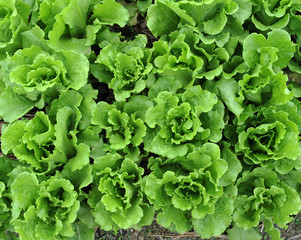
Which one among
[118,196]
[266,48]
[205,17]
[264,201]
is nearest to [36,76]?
[118,196]

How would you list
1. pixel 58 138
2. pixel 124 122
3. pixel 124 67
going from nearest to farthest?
pixel 58 138, pixel 124 122, pixel 124 67

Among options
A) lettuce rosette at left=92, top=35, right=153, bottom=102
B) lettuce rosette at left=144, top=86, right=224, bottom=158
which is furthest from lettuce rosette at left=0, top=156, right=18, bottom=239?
lettuce rosette at left=144, top=86, right=224, bottom=158

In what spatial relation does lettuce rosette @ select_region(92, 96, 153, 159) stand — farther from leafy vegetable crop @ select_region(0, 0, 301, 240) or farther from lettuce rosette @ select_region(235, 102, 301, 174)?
lettuce rosette @ select_region(235, 102, 301, 174)

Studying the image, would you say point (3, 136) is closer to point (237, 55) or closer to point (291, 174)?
point (237, 55)

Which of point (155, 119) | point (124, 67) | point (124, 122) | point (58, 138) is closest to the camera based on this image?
point (58, 138)

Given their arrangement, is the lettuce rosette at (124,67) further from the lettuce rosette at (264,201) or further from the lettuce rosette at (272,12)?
the lettuce rosette at (264,201)

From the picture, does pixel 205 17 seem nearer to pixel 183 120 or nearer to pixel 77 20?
pixel 183 120

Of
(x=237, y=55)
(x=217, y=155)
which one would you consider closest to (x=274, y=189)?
(x=217, y=155)
